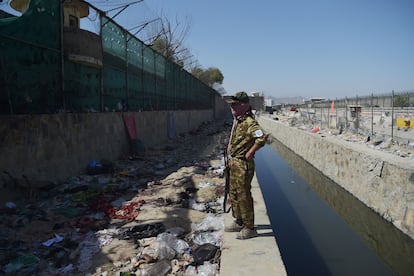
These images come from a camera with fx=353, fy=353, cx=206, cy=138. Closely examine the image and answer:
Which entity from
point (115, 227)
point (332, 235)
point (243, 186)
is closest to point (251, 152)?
point (243, 186)

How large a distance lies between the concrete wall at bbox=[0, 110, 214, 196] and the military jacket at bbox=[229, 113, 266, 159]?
3784 millimetres

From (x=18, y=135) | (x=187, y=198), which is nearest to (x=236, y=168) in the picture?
(x=187, y=198)

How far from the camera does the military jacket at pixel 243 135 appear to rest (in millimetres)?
3841

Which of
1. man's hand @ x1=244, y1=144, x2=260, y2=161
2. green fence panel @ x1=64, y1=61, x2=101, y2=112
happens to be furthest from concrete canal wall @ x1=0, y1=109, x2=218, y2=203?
man's hand @ x1=244, y1=144, x2=260, y2=161

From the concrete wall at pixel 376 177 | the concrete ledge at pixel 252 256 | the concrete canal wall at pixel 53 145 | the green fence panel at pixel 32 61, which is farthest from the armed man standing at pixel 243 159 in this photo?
the green fence panel at pixel 32 61

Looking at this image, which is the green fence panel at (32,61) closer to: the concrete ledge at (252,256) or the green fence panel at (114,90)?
the green fence panel at (114,90)

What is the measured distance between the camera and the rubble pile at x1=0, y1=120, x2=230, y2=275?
12.5ft

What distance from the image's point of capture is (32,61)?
21.5 feet

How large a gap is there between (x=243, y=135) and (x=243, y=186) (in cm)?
56

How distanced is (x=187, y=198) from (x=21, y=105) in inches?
132

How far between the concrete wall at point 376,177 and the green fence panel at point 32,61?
664 centimetres

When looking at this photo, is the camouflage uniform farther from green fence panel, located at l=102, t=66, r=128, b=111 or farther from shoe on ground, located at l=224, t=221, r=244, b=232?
green fence panel, located at l=102, t=66, r=128, b=111

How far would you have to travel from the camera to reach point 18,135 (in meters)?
5.88

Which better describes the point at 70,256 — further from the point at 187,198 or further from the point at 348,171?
the point at 348,171
